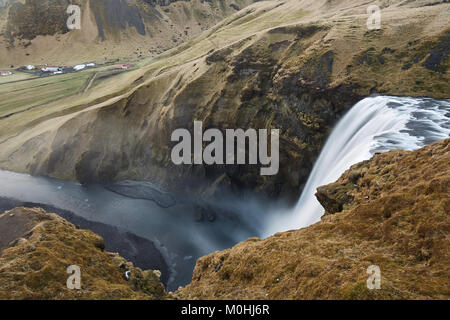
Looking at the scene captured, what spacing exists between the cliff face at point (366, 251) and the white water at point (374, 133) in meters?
7.57

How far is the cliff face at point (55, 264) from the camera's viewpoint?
12.1 m

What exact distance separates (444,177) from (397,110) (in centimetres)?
2051

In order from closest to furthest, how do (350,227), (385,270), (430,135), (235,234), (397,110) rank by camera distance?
1. (385,270)
2. (350,227)
3. (430,135)
4. (397,110)
5. (235,234)

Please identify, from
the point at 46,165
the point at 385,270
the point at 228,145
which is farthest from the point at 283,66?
the point at 46,165

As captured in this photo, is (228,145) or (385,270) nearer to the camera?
(385,270)

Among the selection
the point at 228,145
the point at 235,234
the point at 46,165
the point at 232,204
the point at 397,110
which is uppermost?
the point at 397,110

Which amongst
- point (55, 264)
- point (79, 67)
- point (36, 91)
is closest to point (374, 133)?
point (55, 264)

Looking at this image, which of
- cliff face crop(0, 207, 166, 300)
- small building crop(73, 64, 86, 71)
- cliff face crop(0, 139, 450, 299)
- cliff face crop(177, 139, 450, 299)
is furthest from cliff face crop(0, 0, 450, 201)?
small building crop(73, 64, 86, 71)

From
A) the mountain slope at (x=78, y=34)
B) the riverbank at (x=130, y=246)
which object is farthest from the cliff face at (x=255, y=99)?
the mountain slope at (x=78, y=34)

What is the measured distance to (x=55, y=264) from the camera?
13375 millimetres

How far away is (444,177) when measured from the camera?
1409 cm

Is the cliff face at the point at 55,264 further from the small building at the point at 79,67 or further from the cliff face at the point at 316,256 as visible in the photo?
the small building at the point at 79,67

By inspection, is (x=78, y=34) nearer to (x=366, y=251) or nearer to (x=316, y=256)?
(x=316, y=256)
